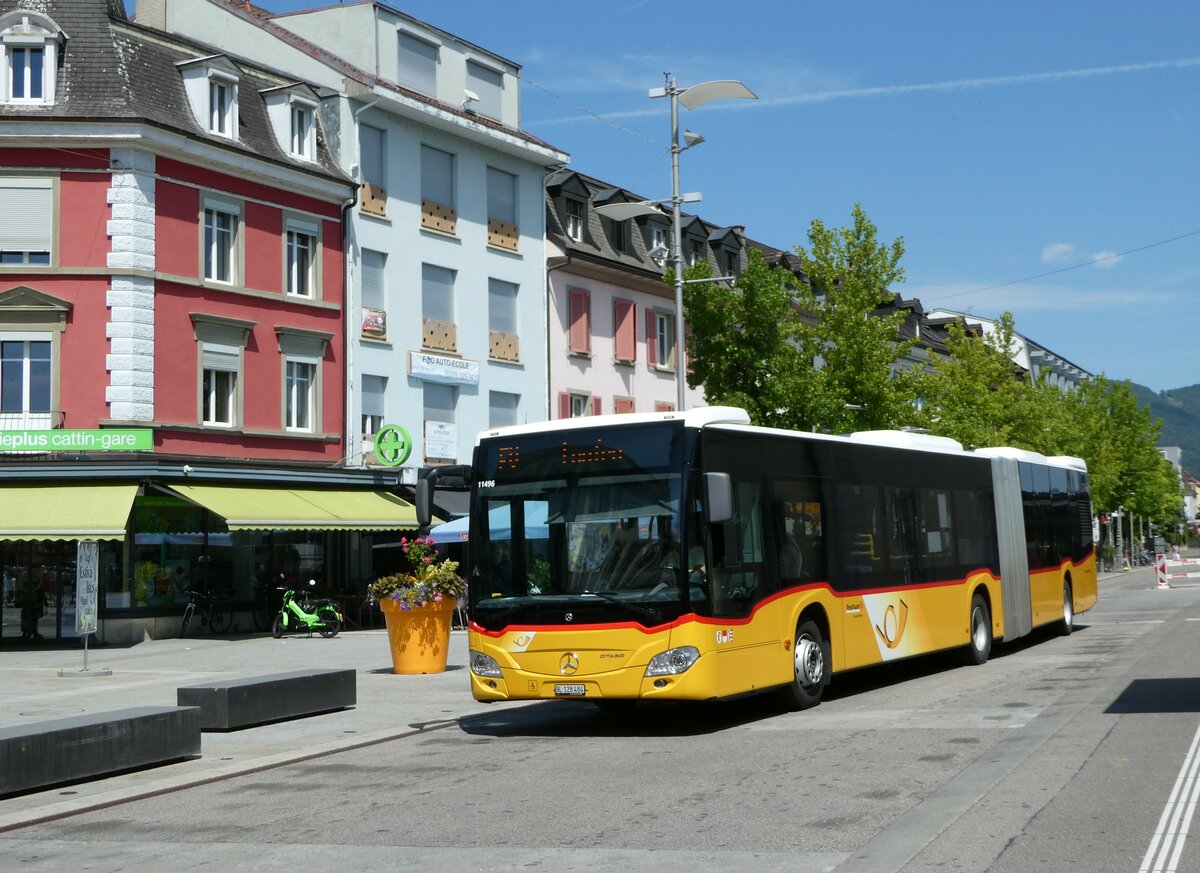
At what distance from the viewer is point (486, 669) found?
45.0ft

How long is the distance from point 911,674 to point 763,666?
241 inches

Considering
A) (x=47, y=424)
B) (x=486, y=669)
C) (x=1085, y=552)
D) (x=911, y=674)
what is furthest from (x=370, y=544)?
(x=486, y=669)

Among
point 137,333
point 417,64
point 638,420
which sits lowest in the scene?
point 638,420

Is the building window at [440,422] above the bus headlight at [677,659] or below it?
above

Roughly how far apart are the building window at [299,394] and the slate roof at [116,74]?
15.0 ft

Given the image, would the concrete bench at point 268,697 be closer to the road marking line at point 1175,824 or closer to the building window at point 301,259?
the road marking line at point 1175,824

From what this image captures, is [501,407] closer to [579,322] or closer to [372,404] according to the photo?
[579,322]

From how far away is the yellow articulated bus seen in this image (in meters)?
13.0

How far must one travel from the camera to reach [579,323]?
4428 centimetres

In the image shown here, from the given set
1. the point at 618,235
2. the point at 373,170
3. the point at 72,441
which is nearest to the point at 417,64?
the point at 373,170

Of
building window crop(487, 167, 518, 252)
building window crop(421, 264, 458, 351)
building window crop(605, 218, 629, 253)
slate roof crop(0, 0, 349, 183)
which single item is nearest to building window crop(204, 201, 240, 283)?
slate roof crop(0, 0, 349, 183)

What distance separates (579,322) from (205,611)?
16.6 m

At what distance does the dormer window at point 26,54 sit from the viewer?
1183 inches

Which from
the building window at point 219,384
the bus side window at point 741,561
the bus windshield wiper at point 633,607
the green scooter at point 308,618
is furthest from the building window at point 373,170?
the bus windshield wiper at point 633,607
